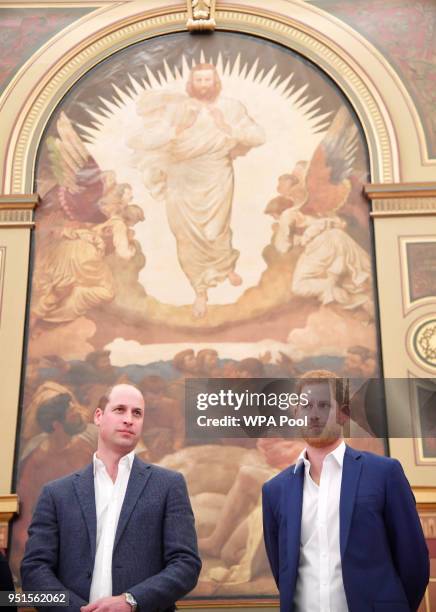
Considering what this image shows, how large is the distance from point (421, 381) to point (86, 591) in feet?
14.6

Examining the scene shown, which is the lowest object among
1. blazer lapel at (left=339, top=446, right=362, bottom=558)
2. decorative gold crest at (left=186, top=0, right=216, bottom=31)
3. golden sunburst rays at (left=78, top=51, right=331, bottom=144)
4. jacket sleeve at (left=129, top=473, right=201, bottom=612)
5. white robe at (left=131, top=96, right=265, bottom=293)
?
jacket sleeve at (left=129, top=473, right=201, bottom=612)

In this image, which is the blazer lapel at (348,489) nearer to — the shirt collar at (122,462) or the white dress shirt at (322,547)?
the white dress shirt at (322,547)

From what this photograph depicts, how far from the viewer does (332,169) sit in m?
8.28

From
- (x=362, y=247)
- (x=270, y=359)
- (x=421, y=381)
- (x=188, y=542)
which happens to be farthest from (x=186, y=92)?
(x=188, y=542)

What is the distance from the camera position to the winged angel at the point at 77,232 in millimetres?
7875

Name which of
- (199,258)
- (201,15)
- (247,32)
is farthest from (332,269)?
(201,15)

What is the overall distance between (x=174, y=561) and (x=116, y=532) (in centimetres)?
29

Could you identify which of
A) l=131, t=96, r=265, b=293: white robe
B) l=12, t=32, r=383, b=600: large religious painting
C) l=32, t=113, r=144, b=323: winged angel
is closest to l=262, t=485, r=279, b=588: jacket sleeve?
l=12, t=32, r=383, b=600: large religious painting

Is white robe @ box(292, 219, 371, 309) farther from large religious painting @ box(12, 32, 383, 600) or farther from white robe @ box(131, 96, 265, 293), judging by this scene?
white robe @ box(131, 96, 265, 293)

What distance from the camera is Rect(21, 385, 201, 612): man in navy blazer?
3715 mm

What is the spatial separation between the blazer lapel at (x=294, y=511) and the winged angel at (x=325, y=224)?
13.7ft

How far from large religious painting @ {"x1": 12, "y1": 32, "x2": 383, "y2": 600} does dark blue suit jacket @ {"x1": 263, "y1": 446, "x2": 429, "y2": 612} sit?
3.48 m

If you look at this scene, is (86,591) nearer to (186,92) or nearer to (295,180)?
(295,180)

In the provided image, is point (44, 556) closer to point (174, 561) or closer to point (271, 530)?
point (174, 561)
